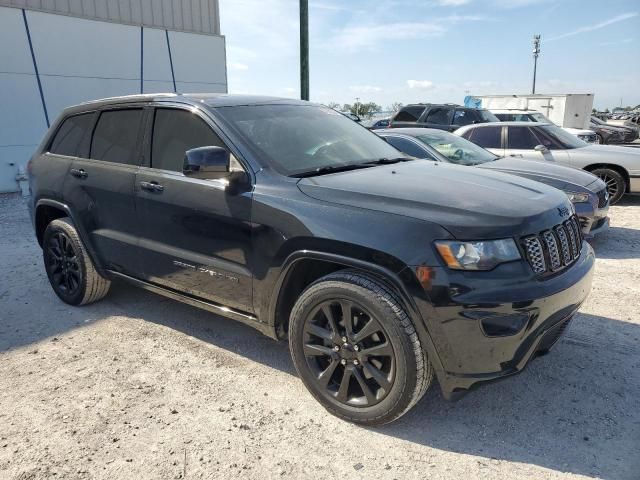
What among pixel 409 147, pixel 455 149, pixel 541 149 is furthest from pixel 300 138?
pixel 541 149

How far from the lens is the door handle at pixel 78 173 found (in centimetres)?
418

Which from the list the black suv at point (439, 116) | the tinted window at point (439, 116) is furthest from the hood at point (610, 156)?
the tinted window at point (439, 116)

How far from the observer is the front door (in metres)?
3.15

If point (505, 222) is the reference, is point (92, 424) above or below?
below

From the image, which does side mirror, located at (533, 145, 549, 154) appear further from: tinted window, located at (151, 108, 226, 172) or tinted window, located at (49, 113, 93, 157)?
tinted window, located at (49, 113, 93, 157)

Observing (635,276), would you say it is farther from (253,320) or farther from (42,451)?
(42,451)

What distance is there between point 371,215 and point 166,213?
1.58 m

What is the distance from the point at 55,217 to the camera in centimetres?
476

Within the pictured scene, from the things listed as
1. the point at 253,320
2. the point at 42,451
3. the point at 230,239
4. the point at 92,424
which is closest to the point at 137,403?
the point at 92,424

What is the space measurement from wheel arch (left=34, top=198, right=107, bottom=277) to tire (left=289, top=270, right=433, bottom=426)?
2.16 meters

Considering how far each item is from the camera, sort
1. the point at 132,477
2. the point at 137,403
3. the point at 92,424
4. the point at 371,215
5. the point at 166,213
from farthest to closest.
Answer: the point at 166,213
the point at 137,403
the point at 92,424
the point at 371,215
the point at 132,477

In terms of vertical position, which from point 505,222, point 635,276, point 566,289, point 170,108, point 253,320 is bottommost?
point 635,276

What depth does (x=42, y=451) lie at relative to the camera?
2652mm

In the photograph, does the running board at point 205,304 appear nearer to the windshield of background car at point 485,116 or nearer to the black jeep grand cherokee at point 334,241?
the black jeep grand cherokee at point 334,241
